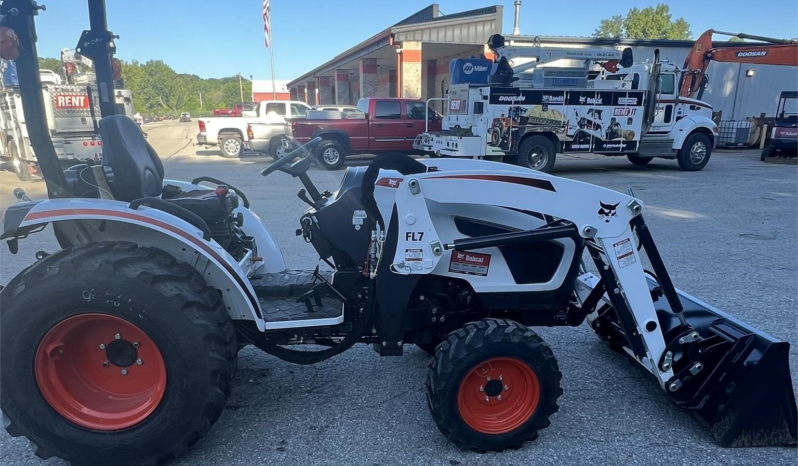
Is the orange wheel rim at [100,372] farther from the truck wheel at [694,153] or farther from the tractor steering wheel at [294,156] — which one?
the truck wheel at [694,153]

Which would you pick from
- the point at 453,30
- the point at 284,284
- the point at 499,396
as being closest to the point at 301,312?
the point at 284,284

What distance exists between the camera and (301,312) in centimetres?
297

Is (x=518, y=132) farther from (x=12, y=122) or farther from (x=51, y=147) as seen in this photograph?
(x=12, y=122)

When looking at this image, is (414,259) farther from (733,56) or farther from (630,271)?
(733,56)

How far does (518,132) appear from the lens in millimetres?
12492

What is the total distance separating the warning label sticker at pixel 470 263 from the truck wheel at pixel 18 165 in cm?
1253

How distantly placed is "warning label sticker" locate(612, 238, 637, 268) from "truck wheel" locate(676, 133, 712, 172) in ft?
42.4

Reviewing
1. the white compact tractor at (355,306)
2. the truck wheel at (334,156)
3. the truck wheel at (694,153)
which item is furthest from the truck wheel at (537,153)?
the white compact tractor at (355,306)

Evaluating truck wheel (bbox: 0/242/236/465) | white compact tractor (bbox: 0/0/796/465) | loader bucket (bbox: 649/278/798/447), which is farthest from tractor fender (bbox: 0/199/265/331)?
loader bucket (bbox: 649/278/798/447)

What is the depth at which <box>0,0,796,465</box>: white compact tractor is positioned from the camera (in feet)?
7.95

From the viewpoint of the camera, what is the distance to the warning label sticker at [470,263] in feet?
9.35

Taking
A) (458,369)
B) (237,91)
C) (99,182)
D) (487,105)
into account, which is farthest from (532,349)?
(237,91)

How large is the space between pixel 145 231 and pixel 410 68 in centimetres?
1818

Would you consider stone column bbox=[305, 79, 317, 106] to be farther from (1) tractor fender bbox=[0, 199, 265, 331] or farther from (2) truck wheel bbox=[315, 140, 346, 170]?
(1) tractor fender bbox=[0, 199, 265, 331]
